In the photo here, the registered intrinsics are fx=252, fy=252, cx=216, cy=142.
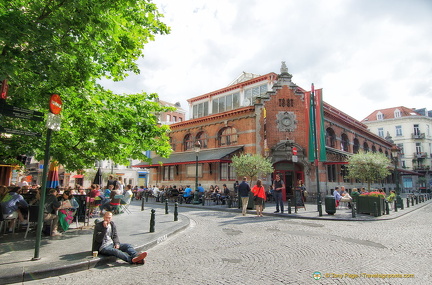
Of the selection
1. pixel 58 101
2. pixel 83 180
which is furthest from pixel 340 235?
pixel 83 180

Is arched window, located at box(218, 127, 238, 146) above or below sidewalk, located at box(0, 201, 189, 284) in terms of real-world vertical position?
above

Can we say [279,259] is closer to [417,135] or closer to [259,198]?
[259,198]

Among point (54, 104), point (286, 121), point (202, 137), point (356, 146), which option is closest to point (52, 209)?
point (54, 104)

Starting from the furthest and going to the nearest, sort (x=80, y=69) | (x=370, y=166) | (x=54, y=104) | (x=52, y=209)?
1. (x=370, y=166)
2. (x=52, y=209)
3. (x=80, y=69)
4. (x=54, y=104)

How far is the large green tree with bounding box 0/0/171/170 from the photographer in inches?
186

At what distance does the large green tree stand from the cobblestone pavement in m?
3.62

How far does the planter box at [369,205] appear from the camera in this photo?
12.3 metres

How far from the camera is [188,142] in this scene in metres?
27.3

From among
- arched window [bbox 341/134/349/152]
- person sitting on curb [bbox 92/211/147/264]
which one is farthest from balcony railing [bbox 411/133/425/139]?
person sitting on curb [bbox 92/211/147/264]

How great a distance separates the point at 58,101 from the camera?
5.41 meters

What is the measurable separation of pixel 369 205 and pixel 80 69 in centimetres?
1348

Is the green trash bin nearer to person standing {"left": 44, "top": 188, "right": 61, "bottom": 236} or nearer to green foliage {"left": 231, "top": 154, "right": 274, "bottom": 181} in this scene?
green foliage {"left": 231, "top": 154, "right": 274, "bottom": 181}

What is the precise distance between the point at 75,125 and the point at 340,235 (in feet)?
28.7

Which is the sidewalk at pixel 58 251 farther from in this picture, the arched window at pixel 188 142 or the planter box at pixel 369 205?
the arched window at pixel 188 142
